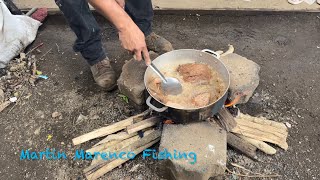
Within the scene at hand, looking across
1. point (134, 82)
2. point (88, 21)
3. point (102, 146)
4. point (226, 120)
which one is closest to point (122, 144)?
point (102, 146)

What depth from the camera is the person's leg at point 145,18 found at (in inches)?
128

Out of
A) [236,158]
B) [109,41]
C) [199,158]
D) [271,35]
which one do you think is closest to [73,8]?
[109,41]

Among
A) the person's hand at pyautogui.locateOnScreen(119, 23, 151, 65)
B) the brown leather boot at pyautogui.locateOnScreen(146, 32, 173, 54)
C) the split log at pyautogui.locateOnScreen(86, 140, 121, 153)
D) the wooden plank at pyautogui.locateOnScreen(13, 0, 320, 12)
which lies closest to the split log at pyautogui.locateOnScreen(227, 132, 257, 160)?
the split log at pyautogui.locateOnScreen(86, 140, 121, 153)

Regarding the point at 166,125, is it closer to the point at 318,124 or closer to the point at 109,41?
the point at 318,124

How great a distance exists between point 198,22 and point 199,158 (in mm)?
2353

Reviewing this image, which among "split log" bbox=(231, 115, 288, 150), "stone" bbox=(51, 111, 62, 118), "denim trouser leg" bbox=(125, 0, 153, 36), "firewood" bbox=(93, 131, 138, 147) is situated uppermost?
"denim trouser leg" bbox=(125, 0, 153, 36)

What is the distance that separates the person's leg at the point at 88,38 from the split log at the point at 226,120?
123 cm

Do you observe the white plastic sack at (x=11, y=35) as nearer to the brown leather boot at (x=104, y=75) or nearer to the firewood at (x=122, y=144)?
the brown leather boot at (x=104, y=75)

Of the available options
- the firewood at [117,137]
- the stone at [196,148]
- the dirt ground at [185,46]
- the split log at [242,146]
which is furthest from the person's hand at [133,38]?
the split log at [242,146]

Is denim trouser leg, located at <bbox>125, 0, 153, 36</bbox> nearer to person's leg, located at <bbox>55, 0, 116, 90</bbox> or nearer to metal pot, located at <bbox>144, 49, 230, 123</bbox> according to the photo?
person's leg, located at <bbox>55, 0, 116, 90</bbox>

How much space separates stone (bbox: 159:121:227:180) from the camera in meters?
2.37

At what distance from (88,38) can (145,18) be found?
0.69 m

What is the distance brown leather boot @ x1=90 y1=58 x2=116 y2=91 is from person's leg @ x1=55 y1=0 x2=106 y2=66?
0.20 feet

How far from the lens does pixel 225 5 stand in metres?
4.30
